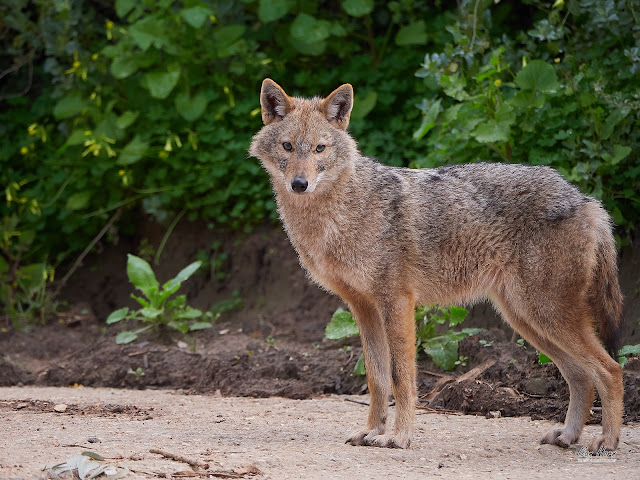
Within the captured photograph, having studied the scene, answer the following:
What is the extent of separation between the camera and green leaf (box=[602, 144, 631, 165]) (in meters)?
6.50

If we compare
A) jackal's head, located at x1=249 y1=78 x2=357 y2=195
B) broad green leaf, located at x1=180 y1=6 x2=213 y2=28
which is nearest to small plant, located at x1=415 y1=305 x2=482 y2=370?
jackal's head, located at x1=249 y1=78 x2=357 y2=195

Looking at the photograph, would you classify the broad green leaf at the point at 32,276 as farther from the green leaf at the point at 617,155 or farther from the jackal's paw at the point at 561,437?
the jackal's paw at the point at 561,437

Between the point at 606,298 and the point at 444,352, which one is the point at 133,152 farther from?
the point at 606,298

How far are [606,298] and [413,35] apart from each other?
4.52 metres

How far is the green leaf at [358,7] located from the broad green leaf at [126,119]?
103 inches

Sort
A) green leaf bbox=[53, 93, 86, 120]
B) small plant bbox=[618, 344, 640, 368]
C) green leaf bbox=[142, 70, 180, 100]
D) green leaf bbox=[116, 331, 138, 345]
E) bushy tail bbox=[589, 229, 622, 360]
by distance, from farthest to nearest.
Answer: green leaf bbox=[53, 93, 86, 120] → green leaf bbox=[142, 70, 180, 100] → green leaf bbox=[116, 331, 138, 345] → small plant bbox=[618, 344, 640, 368] → bushy tail bbox=[589, 229, 622, 360]

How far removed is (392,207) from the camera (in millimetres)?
5324

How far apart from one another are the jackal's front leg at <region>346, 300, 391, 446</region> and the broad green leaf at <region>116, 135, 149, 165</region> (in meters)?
4.49

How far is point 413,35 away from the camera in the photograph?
8.80 meters

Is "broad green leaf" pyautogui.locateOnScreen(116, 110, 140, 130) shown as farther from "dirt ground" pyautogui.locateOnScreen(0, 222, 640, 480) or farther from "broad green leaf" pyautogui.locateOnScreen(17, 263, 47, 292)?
"broad green leaf" pyautogui.locateOnScreen(17, 263, 47, 292)

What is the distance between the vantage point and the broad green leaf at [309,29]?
8.78 meters

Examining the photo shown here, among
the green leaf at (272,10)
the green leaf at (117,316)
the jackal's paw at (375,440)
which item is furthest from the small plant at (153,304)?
the jackal's paw at (375,440)

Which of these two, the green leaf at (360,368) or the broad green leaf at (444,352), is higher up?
the broad green leaf at (444,352)

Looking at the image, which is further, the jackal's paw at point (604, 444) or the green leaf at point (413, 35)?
the green leaf at point (413, 35)
